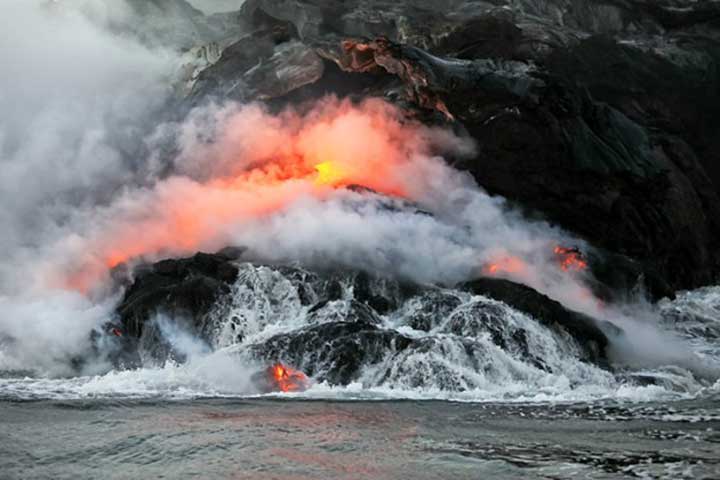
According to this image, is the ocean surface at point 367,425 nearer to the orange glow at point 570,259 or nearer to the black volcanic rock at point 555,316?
the black volcanic rock at point 555,316

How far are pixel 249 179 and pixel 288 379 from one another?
16.6 m

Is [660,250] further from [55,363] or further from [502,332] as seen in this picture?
[55,363]

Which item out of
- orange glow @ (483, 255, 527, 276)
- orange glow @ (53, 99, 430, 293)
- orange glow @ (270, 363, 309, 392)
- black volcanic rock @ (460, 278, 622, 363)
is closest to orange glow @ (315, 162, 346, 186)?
orange glow @ (53, 99, 430, 293)

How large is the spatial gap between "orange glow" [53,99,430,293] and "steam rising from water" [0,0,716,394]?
2.5 inches

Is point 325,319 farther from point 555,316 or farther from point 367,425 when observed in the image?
point 367,425

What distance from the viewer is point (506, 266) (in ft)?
91.5

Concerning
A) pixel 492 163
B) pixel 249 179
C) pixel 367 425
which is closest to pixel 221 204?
pixel 249 179

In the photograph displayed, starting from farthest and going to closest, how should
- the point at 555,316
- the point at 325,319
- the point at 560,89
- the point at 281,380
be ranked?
the point at 560,89 < the point at 555,316 < the point at 325,319 < the point at 281,380

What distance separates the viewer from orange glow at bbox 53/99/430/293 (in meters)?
29.7

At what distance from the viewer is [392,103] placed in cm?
3441

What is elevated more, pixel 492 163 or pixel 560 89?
pixel 560 89

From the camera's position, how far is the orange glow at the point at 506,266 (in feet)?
88.5

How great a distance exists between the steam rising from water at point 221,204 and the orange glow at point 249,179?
63 mm

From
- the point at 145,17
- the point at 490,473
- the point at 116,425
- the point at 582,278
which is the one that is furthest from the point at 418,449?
the point at 145,17
